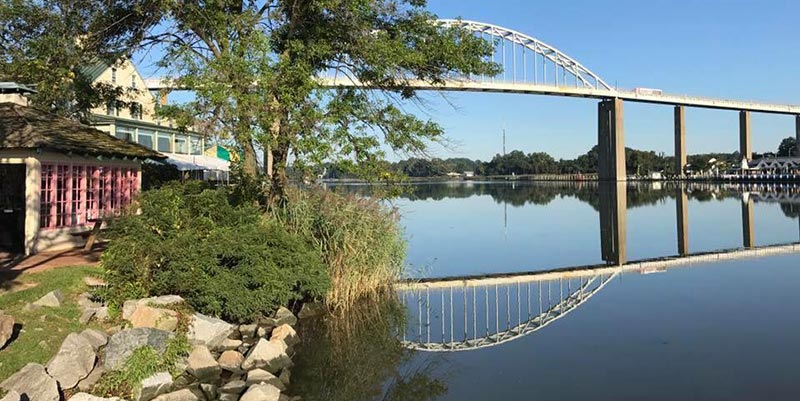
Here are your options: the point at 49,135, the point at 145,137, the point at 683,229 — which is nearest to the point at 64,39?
the point at 49,135

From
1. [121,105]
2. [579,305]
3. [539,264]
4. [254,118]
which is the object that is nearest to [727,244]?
[539,264]

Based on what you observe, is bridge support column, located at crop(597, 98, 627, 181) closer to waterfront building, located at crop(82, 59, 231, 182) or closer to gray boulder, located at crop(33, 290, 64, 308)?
waterfront building, located at crop(82, 59, 231, 182)

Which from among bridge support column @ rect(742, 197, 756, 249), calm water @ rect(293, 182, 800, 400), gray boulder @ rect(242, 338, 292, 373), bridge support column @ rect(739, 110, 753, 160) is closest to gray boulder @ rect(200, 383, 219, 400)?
gray boulder @ rect(242, 338, 292, 373)

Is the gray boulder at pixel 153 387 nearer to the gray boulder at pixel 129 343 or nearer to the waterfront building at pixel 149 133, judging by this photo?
the gray boulder at pixel 129 343

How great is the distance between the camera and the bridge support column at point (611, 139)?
285 feet

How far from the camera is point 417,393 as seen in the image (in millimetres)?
7941

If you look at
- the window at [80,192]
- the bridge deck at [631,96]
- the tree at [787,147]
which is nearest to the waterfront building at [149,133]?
the window at [80,192]

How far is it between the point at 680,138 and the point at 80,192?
9447 centimetres

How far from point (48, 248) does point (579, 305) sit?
11.4 metres

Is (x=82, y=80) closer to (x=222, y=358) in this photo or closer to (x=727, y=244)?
(x=222, y=358)

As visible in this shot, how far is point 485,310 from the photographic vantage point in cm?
1252

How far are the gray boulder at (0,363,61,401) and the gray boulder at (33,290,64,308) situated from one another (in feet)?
6.83

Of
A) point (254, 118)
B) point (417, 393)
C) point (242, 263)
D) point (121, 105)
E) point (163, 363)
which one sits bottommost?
point (417, 393)

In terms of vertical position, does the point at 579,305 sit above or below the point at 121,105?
below
